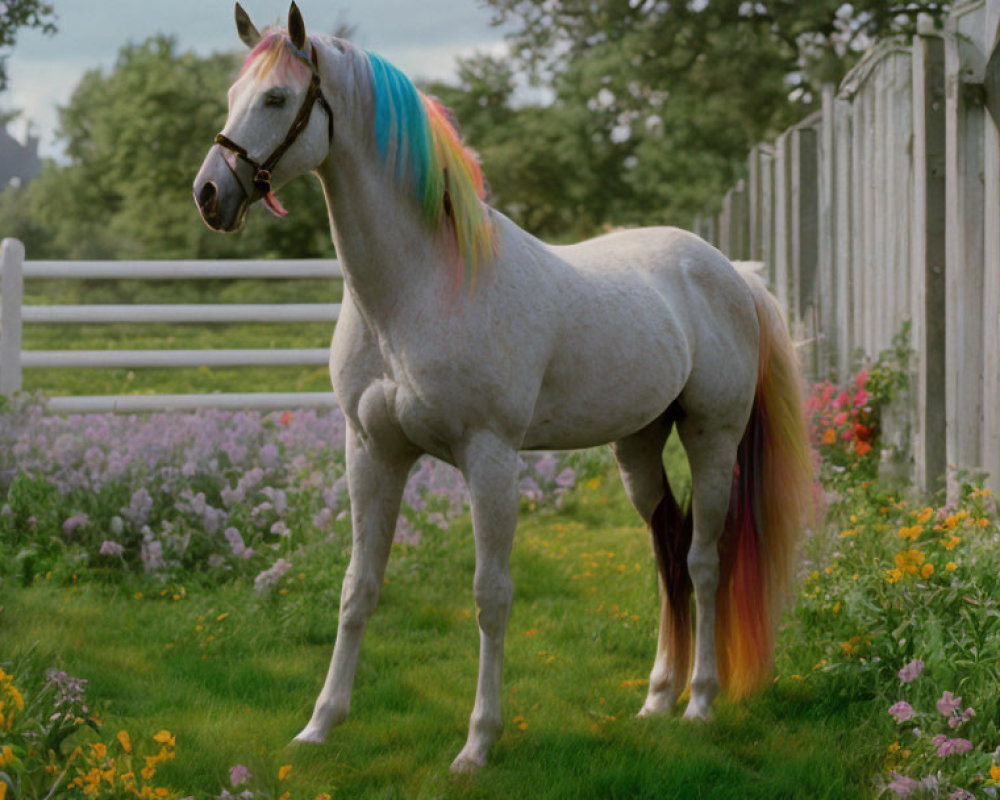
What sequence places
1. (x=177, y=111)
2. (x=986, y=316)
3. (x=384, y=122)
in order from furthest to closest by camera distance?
(x=177, y=111), (x=986, y=316), (x=384, y=122)

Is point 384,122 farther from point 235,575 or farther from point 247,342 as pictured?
point 247,342

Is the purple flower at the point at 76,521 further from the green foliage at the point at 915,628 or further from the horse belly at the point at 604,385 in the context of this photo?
the green foliage at the point at 915,628

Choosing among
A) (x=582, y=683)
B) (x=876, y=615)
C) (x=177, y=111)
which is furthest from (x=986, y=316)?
(x=177, y=111)

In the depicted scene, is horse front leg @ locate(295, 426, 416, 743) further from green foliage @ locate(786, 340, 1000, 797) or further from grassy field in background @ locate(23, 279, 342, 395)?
grassy field in background @ locate(23, 279, 342, 395)

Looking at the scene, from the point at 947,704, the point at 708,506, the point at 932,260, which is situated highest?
the point at 932,260

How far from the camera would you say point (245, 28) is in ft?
10.7

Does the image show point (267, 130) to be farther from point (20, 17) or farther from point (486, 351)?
point (20, 17)

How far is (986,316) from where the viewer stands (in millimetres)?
5148

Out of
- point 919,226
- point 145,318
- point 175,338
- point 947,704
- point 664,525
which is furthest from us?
point 175,338

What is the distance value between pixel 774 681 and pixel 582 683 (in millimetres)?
699

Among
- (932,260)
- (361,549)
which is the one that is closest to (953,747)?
(361,549)

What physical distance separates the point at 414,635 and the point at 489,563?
1567 millimetres

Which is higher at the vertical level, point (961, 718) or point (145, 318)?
point (145, 318)

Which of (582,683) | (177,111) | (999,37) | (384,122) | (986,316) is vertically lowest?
(582,683)
